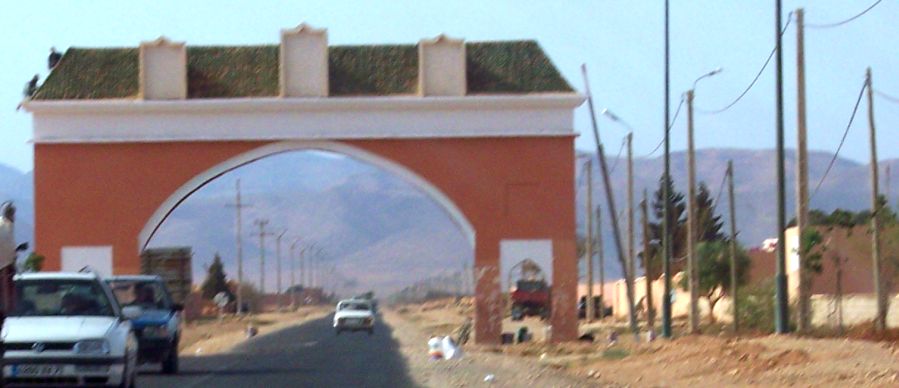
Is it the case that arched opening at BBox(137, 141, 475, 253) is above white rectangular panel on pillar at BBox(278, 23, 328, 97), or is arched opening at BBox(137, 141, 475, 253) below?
below

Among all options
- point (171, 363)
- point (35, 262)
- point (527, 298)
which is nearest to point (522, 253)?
point (35, 262)

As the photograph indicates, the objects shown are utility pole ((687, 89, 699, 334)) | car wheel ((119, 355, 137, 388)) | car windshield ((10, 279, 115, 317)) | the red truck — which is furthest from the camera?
the red truck

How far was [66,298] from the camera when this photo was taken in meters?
19.8

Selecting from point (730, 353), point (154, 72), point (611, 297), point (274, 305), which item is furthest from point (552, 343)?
point (274, 305)

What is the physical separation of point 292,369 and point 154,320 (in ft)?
9.43

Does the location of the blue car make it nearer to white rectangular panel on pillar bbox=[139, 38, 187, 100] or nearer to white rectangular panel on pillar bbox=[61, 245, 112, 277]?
white rectangular panel on pillar bbox=[61, 245, 112, 277]

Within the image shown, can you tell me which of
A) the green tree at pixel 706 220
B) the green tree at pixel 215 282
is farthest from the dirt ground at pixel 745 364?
the green tree at pixel 215 282

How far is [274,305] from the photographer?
152500mm

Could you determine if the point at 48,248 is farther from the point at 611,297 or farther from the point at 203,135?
the point at 611,297

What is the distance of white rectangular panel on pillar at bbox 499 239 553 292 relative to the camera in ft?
147

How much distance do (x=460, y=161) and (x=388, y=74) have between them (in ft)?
11.8

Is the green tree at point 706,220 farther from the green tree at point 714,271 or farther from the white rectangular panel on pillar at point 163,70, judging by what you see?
the white rectangular panel on pillar at point 163,70

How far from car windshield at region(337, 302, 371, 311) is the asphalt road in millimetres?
18905

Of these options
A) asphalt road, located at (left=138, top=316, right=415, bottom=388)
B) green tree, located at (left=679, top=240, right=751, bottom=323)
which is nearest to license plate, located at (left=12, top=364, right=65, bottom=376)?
asphalt road, located at (left=138, top=316, right=415, bottom=388)
